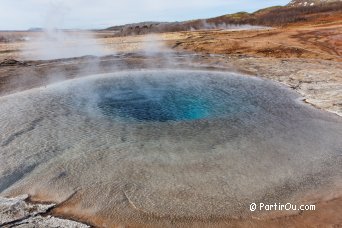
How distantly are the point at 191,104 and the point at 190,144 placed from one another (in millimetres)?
4382

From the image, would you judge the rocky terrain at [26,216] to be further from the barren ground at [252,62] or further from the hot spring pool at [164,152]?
the barren ground at [252,62]

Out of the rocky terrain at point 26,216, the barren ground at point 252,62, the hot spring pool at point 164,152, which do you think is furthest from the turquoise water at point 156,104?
the rocky terrain at point 26,216

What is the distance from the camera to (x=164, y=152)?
9562 millimetres

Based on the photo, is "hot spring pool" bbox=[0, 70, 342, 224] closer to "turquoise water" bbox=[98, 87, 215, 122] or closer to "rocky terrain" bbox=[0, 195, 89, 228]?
"turquoise water" bbox=[98, 87, 215, 122]

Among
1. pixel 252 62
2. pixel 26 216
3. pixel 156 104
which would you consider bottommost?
pixel 252 62

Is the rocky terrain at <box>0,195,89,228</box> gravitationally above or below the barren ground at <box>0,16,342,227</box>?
above

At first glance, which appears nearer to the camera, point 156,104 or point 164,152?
point 164,152

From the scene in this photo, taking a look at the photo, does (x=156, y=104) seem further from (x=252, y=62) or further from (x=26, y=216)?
(x=252, y=62)

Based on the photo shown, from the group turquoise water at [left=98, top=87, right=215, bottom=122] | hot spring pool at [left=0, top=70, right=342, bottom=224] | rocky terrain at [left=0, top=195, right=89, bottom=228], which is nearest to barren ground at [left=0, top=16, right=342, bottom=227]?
hot spring pool at [left=0, top=70, right=342, bottom=224]

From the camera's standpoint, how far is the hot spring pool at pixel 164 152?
746 centimetres

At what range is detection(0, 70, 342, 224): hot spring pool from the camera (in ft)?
24.5

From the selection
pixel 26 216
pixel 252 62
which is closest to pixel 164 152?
pixel 26 216

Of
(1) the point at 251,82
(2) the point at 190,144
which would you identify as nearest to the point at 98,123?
(2) the point at 190,144

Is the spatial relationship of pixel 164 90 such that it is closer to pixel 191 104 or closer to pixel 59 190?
pixel 191 104
